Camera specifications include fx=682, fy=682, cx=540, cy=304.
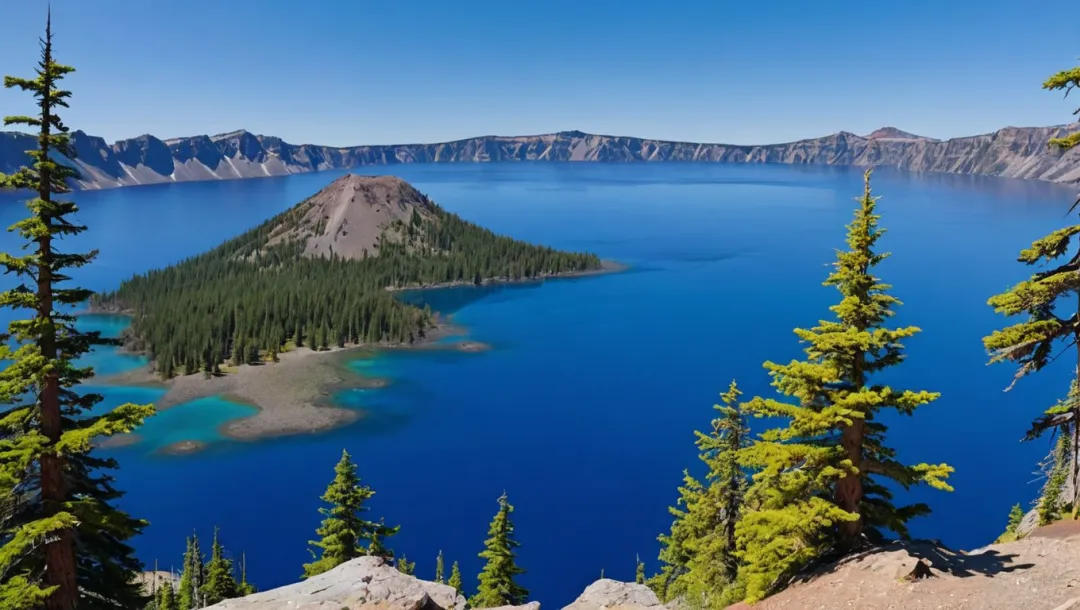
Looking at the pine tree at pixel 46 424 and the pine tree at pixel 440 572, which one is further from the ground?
the pine tree at pixel 46 424

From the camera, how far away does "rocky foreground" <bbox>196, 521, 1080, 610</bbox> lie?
1942cm

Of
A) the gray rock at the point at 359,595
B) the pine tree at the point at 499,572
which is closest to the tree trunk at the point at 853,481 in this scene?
the gray rock at the point at 359,595

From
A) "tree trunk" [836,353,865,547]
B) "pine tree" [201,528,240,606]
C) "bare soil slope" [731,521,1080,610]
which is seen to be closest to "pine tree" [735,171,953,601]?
"tree trunk" [836,353,865,547]

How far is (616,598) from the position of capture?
2597 centimetres

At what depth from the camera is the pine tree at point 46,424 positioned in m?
19.2

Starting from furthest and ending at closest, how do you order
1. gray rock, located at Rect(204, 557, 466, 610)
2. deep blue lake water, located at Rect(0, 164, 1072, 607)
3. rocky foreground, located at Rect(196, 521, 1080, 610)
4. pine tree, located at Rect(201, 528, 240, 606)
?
deep blue lake water, located at Rect(0, 164, 1072, 607)
pine tree, located at Rect(201, 528, 240, 606)
gray rock, located at Rect(204, 557, 466, 610)
rocky foreground, located at Rect(196, 521, 1080, 610)

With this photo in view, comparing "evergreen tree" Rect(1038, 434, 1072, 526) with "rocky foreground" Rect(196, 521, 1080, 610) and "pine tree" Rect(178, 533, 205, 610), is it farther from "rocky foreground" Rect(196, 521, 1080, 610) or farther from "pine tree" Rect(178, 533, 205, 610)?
"pine tree" Rect(178, 533, 205, 610)

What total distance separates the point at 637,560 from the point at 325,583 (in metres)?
49.3

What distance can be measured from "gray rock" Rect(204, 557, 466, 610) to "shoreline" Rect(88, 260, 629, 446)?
81.2 meters

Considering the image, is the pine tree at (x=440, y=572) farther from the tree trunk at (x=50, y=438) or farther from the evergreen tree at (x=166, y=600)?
the tree trunk at (x=50, y=438)

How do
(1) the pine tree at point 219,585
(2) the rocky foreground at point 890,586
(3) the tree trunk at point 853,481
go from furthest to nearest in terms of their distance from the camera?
(1) the pine tree at point 219,585 < (3) the tree trunk at point 853,481 < (2) the rocky foreground at point 890,586

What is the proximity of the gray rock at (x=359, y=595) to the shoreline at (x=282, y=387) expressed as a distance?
81.2m

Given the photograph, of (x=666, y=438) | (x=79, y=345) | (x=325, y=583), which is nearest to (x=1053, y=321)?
(x=325, y=583)

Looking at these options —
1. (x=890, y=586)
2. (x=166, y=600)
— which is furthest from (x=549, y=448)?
(x=890, y=586)
